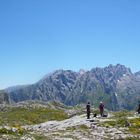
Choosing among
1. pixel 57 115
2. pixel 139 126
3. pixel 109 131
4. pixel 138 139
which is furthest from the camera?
pixel 57 115

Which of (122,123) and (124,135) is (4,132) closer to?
(124,135)

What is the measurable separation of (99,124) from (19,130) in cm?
1252

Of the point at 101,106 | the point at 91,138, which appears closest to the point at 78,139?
the point at 91,138

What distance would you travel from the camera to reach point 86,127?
45094 mm

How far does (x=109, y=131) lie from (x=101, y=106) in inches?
829

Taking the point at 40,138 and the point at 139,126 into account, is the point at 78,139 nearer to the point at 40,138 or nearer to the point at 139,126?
the point at 40,138

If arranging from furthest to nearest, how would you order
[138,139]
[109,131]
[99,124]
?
1. [99,124]
2. [109,131]
3. [138,139]

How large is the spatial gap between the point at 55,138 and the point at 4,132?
6.54 metres

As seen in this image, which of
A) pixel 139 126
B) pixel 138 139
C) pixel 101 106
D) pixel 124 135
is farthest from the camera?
pixel 101 106

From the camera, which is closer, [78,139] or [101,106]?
[78,139]

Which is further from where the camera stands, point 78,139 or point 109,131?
point 109,131

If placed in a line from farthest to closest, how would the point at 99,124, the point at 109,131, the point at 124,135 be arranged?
the point at 99,124 → the point at 109,131 → the point at 124,135

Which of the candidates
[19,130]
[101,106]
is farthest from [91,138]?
[101,106]

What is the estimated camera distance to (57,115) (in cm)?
10050
